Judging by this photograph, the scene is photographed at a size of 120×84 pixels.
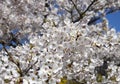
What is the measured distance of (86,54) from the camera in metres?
6.25

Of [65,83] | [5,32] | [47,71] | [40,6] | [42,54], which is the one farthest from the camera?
[40,6]

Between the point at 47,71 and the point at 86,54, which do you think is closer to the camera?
the point at 47,71

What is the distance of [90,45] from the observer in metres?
6.17

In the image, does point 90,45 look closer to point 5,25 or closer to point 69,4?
point 5,25

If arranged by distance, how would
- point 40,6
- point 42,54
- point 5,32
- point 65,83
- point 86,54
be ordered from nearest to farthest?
point 42,54 < point 86,54 < point 65,83 < point 5,32 < point 40,6

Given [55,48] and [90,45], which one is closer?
[55,48]

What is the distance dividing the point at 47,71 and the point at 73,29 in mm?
1110

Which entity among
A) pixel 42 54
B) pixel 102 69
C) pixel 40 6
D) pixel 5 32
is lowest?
pixel 102 69

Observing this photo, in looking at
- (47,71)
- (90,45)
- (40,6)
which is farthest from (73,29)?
(40,6)

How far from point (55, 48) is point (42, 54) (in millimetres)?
305

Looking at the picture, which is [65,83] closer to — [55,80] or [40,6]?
[55,80]

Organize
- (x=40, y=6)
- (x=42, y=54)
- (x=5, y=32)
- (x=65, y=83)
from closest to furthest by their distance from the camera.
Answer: (x=42, y=54) → (x=65, y=83) → (x=5, y=32) → (x=40, y=6)

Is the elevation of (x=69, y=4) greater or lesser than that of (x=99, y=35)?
greater

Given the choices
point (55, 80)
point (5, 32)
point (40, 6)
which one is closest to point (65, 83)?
point (55, 80)
